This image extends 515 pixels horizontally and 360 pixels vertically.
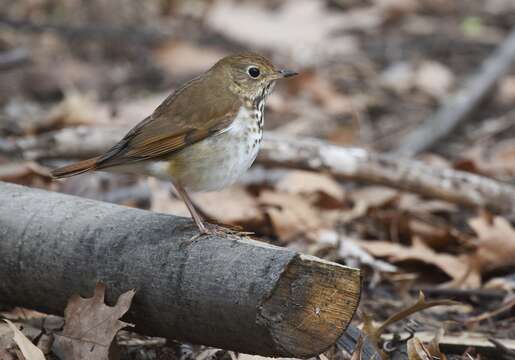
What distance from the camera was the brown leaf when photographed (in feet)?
11.1

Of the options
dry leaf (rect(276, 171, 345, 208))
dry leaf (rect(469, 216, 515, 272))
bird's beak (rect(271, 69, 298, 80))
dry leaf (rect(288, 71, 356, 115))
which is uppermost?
bird's beak (rect(271, 69, 298, 80))

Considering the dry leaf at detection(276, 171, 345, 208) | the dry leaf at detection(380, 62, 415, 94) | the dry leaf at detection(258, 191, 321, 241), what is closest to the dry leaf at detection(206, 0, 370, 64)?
the dry leaf at detection(380, 62, 415, 94)

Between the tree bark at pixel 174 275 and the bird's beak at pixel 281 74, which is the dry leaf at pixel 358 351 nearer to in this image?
the tree bark at pixel 174 275

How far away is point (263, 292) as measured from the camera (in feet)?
10.0

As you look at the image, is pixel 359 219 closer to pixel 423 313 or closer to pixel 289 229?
pixel 289 229

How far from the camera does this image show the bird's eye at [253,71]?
14.5ft


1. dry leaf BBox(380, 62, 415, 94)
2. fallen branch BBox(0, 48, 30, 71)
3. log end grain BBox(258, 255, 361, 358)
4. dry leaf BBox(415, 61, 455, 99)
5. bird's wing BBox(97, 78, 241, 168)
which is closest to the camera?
log end grain BBox(258, 255, 361, 358)

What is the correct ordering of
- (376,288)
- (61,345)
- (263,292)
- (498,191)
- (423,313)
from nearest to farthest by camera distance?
(263,292) < (61,345) < (423,313) < (376,288) < (498,191)

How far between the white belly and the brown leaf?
31.5 inches

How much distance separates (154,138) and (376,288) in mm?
1790

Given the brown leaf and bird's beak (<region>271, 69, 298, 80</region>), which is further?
bird's beak (<region>271, 69, 298, 80</region>)

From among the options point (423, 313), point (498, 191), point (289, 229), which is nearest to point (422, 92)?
point (498, 191)

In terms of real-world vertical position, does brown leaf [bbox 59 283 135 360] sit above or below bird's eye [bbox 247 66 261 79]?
below

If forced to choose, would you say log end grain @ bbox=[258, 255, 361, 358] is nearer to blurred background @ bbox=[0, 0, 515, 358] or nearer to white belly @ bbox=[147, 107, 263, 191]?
white belly @ bbox=[147, 107, 263, 191]
